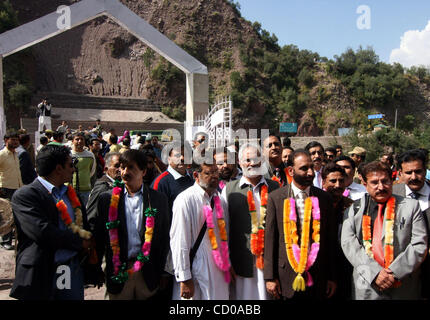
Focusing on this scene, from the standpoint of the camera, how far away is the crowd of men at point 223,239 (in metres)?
2.46

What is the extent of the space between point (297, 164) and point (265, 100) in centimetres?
3567

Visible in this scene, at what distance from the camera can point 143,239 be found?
2.78 m

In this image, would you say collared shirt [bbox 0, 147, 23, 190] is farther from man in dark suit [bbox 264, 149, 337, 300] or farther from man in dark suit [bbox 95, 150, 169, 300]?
man in dark suit [bbox 264, 149, 337, 300]

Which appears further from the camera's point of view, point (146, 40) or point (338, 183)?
point (146, 40)

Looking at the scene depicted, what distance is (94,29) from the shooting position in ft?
139

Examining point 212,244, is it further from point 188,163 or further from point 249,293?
point 188,163

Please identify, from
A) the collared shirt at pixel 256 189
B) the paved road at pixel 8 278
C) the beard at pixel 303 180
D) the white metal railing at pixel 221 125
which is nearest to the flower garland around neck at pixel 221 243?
the collared shirt at pixel 256 189

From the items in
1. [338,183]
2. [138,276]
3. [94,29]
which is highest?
[94,29]

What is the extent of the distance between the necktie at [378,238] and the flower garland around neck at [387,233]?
0.09ft

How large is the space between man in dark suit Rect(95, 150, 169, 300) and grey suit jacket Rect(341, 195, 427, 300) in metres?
1.51

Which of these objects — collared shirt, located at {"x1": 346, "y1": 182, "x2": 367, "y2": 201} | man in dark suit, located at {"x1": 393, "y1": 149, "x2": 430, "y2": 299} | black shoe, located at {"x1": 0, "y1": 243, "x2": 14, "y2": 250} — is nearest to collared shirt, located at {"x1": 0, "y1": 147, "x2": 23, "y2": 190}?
black shoe, located at {"x1": 0, "y1": 243, "x2": 14, "y2": 250}

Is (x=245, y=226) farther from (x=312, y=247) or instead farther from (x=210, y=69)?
(x=210, y=69)

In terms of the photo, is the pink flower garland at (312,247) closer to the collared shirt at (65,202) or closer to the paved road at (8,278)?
the collared shirt at (65,202)
